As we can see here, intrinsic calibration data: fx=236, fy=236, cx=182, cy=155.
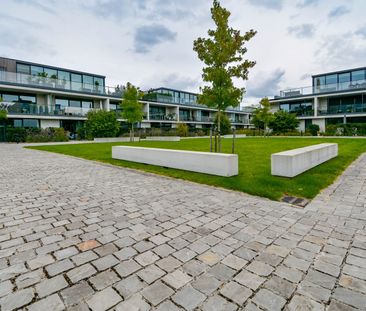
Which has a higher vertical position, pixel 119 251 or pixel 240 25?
pixel 240 25

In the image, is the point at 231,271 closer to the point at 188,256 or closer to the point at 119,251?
the point at 188,256

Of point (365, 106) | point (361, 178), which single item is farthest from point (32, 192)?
point (365, 106)

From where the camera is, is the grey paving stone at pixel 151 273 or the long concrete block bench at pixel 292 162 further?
the long concrete block bench at pixel 292 162

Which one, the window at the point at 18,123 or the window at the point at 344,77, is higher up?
the window at the point at 344,77

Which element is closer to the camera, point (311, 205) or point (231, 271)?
point (231, 271)

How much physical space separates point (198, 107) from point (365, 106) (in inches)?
1110

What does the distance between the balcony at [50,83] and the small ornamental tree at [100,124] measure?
18.6ft

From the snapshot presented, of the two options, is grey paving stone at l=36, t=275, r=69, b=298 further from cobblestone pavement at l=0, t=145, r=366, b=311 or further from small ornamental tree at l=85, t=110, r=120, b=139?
small ornamental tree at l=85, t=110, r=120, b=139

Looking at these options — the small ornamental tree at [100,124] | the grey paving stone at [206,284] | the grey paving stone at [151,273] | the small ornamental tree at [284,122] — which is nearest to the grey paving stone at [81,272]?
the grey paving stone at [151,273]

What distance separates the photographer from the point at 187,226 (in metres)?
3.65

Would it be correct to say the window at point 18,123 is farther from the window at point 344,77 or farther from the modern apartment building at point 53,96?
the window at point 344,77

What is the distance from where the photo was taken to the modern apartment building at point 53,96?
28312 mm

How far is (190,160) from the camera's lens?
8.09 metres

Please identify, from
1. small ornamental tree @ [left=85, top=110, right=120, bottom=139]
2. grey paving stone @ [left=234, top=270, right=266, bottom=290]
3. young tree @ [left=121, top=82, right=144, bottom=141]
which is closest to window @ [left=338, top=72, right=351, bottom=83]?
young tree @ [left=121, top=82, right=144, bottom=141]
